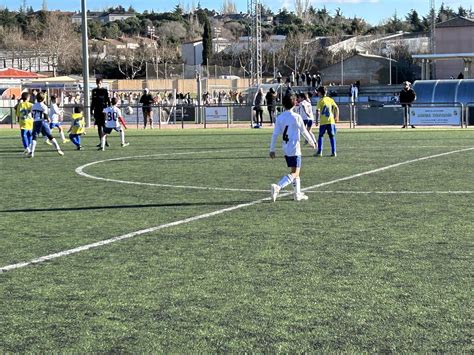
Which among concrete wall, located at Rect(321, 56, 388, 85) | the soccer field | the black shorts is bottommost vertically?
the soccer field

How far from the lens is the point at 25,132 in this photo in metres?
24.4

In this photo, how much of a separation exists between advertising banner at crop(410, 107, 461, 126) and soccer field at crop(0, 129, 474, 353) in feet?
66.4

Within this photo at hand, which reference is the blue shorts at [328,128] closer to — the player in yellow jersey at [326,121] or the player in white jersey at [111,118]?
the player in yellow jersey at [326,121]

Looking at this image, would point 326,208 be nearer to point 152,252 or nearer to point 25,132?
point 152,252

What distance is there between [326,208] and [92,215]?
327 cm

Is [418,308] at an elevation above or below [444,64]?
below

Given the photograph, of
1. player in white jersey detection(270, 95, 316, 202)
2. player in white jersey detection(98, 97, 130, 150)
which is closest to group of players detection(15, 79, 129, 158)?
player in white jersey detection(98, 97, 130, 150)

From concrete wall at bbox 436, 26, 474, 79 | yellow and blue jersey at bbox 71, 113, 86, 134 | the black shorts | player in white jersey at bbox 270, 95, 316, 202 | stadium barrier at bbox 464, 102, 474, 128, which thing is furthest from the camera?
concrete wall at bbox 436, 26, 474, 79

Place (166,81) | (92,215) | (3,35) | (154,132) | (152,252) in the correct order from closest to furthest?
1. (152,252)
2. (92,215)
3. (154,132)
4. (166,81)
5. (3,35)

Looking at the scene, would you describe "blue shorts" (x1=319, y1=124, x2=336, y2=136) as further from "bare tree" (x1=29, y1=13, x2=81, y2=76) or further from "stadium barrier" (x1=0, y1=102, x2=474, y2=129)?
"bare tree" (x1=29, y1=13, x2=81, y2=76)

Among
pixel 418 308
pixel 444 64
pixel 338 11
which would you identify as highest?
pixel 338 11

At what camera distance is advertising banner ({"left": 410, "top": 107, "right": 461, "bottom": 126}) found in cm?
3819

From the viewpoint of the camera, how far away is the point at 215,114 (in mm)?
43750

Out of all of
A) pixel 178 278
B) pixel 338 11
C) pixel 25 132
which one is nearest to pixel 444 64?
pixel 25 132
